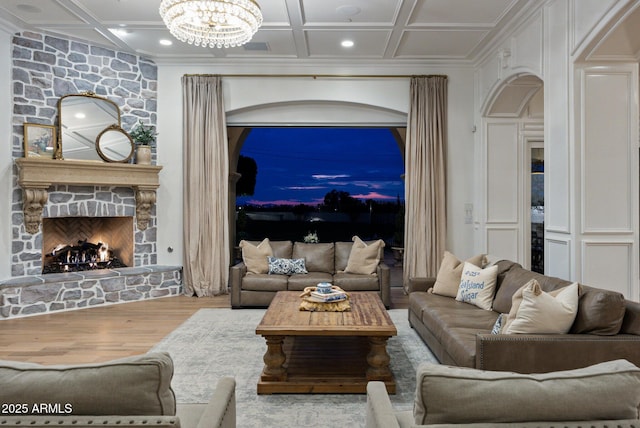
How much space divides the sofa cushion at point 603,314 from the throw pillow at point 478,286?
1355 mm

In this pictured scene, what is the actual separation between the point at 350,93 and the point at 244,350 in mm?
4343

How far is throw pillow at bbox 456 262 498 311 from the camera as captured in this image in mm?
4051

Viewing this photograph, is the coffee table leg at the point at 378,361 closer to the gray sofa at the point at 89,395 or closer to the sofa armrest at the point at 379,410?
the sofa armrest at the point at 379,410

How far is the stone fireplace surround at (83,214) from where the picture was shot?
5422 mm

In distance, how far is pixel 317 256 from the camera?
246 inches

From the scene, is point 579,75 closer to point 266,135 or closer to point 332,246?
point 332,246

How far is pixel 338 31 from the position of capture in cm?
562

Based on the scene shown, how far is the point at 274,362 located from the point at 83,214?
171 inches

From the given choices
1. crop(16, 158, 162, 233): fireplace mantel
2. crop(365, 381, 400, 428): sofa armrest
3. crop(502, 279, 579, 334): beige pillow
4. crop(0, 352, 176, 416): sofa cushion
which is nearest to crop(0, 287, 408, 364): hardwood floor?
crop(16, 158, 162, 233): fireplace mantel

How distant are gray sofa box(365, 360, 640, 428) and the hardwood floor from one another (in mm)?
3402

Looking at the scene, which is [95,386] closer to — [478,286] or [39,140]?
[478,286]

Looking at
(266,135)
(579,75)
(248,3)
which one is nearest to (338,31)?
(248,3)

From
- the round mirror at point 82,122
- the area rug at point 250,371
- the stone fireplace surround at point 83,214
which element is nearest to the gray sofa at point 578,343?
the area rug at point 250,371

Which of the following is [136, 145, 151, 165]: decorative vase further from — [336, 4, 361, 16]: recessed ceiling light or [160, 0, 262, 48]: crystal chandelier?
[336, 4, 361, 16]: recessed ceiling light
